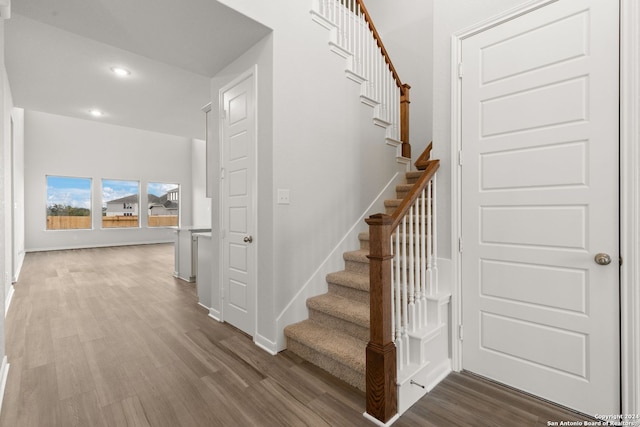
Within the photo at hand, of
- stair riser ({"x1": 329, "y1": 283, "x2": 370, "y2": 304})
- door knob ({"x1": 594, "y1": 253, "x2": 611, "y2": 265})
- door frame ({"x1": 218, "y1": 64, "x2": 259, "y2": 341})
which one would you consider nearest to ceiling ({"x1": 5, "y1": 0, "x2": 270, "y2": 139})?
door frame ({"x1": 218, "y1": 64, "x2": 259, "y2": 341})

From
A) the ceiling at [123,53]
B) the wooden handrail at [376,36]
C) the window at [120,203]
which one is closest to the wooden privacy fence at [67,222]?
the window at [120,203]

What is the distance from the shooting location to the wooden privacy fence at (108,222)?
8.45 metres

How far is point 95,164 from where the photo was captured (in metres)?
8.82

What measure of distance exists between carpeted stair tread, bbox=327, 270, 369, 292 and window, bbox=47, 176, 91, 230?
917 cm

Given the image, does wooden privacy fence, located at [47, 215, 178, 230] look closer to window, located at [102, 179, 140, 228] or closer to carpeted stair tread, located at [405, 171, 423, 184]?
window, located at [102, 179, 140, 228]

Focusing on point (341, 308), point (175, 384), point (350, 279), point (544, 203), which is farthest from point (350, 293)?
point (544, 203)

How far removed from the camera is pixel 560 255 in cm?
180

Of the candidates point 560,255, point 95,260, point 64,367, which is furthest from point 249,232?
point 95,260

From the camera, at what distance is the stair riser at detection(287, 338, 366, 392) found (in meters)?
1.99

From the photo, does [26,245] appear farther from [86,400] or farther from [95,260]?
[86,400]

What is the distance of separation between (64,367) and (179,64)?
278 cm

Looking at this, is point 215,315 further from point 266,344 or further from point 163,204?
point 163,204

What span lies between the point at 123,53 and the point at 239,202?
2.58 m

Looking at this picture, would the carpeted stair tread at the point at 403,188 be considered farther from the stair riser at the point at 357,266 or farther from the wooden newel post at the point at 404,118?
the stair riser at the point at 357,266
